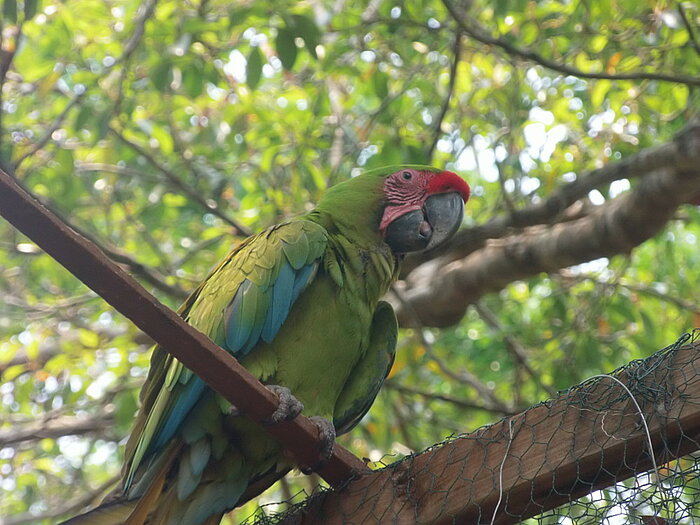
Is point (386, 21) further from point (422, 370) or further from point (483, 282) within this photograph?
point (422, 370)

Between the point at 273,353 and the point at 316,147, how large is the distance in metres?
2.26

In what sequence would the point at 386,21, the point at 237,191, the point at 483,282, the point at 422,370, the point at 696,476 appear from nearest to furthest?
1. the point at 696,476
2. the point at 386,21
3. the point at 483,282
4. the point at 237,191
5. the point at 422,370

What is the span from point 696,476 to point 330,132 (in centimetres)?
363

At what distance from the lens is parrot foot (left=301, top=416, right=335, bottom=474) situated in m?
1.94

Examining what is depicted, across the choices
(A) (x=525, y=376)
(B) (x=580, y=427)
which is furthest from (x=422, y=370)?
(B) (x=580, y=427)

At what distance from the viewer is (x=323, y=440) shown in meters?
1.95

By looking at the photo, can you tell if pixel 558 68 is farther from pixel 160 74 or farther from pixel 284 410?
pixel 284 410

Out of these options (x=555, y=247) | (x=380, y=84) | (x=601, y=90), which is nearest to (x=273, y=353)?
(x=555, y=247)

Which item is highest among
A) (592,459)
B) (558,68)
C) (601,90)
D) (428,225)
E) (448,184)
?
(601,90)

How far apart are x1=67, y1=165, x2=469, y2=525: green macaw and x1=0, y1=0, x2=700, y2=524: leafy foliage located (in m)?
1.15

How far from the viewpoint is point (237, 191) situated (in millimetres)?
4402

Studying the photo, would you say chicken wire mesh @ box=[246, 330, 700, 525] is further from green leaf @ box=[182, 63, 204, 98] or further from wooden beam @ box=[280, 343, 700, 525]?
green leaf @ box=[182, 63, 204, 98]

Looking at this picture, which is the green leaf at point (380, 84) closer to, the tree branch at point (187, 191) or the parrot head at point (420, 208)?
the tree branch at point (187, 191)

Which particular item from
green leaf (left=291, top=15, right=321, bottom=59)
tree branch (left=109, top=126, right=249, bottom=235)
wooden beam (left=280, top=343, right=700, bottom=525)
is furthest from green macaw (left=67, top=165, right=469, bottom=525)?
tree branch (left=109, top=126, right=249, bottom=235)
